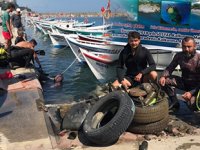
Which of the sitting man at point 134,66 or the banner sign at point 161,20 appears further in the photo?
the banner sign at point 161,20

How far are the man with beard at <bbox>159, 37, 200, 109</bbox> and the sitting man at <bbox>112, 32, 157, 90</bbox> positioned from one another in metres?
0.35

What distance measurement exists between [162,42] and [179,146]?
6.72m

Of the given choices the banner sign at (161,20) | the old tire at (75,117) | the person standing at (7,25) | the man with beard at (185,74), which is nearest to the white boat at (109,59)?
the banner sign at (161,20)

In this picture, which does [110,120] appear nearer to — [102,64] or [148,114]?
[148,114]

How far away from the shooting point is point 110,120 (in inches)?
233

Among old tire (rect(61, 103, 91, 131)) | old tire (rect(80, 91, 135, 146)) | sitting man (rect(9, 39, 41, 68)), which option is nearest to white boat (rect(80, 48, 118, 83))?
sitting man (rect(9, 39, 41, 68))

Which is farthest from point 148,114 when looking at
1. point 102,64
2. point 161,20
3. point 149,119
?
point 102,64

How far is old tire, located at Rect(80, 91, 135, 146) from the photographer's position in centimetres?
561

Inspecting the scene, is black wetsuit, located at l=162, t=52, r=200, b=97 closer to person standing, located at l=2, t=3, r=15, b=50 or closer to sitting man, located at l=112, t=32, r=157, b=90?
sitting man, located at l=112, t=32, r=157, b=90

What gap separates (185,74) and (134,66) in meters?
1.07

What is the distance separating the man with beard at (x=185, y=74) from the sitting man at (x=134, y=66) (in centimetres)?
35

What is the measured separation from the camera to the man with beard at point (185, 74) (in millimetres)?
6567

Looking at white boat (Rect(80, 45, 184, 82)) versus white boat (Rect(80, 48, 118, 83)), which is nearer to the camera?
white boat (Rect(80, 45, 184, 82))

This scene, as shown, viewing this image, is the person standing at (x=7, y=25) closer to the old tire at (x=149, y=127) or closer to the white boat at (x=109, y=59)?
the white boat at (x=109, y=59)
